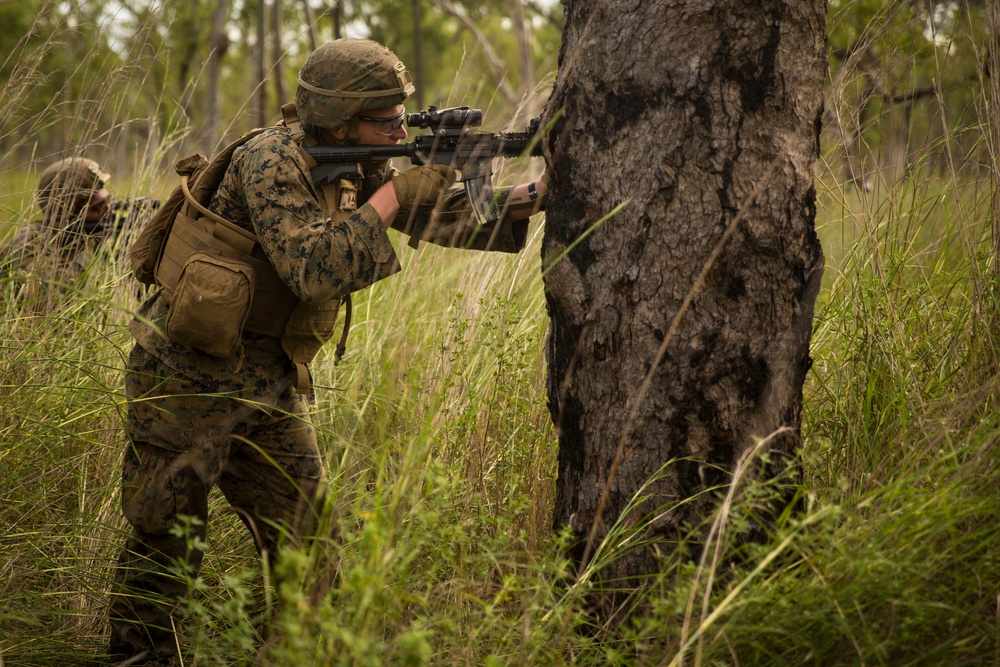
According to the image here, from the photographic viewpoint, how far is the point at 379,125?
2.51 metres

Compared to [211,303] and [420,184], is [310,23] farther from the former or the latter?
[211,303]

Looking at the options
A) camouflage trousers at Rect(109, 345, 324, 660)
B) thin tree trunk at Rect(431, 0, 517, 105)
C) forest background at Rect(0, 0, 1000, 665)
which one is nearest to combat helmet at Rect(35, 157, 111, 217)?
forest background at Rect(0, 0, 1000, 665)

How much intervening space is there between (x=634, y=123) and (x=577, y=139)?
0.16 meters

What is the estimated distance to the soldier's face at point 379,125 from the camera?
8.19ft

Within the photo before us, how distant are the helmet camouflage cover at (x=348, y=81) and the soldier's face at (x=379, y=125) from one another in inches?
2.0

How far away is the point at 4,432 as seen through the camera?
259cm

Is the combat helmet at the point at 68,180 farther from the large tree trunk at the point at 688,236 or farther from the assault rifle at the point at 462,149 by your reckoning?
the large tree trunk at the point at 688,236

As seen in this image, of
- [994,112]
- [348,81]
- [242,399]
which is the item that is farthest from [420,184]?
[994,112]

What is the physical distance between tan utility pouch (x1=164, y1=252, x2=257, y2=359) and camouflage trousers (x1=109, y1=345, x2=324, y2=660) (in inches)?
6.2

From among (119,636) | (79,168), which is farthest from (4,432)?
(79,168)

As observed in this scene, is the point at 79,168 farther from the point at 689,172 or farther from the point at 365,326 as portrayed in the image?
the point at 689,172

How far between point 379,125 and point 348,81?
176 millimetres

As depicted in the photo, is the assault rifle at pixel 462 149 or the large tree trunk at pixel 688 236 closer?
the large tree trunk at pixel 688 236

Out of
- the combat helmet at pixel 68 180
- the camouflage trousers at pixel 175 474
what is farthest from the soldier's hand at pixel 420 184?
the combat helmet at pixel 68 180
